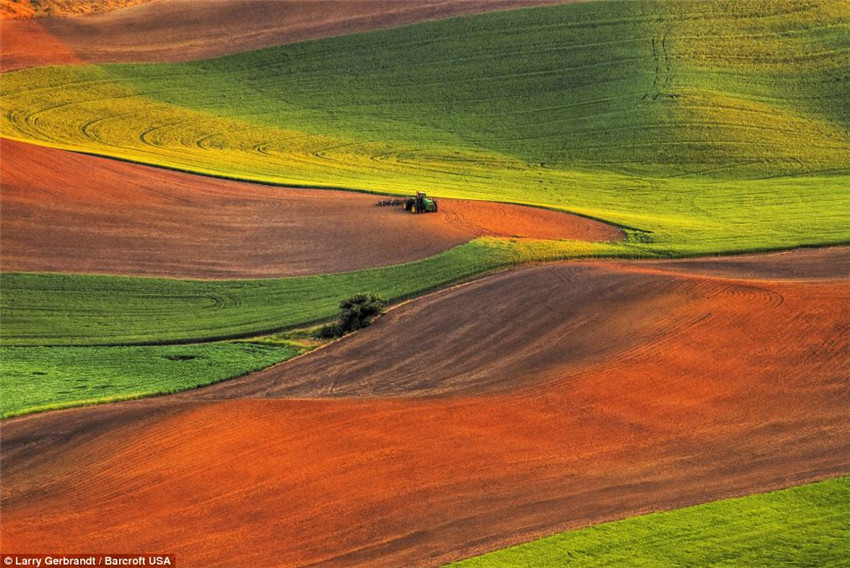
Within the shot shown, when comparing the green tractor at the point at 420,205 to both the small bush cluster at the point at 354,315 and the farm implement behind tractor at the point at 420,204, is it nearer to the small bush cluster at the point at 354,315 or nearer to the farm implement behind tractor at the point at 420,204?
the farm implement behind tractor at the point at 420,204

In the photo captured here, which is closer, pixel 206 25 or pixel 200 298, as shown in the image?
pixel 200 298

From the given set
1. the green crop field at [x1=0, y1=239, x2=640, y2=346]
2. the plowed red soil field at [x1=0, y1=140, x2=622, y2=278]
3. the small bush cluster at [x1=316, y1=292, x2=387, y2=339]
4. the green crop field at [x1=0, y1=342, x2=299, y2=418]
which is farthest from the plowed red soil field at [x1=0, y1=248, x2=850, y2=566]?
the plowed red soil field at [x1=0, y1=140, x2=622, y2=278]

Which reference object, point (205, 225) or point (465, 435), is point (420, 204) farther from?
point (465, 435)

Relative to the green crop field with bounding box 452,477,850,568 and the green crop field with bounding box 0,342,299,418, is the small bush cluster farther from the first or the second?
the green crop field with bounding box 452,477,850,568

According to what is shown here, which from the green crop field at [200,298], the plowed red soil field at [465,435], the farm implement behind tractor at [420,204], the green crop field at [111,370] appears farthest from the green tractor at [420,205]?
the green crop field at [111,370]

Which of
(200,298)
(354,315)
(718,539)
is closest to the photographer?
(718,539)

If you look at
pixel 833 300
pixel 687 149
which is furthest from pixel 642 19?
pixel 833 300

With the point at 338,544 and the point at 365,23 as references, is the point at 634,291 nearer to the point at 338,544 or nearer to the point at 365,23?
the point at 338,544

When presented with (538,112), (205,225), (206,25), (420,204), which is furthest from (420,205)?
(206,25)
